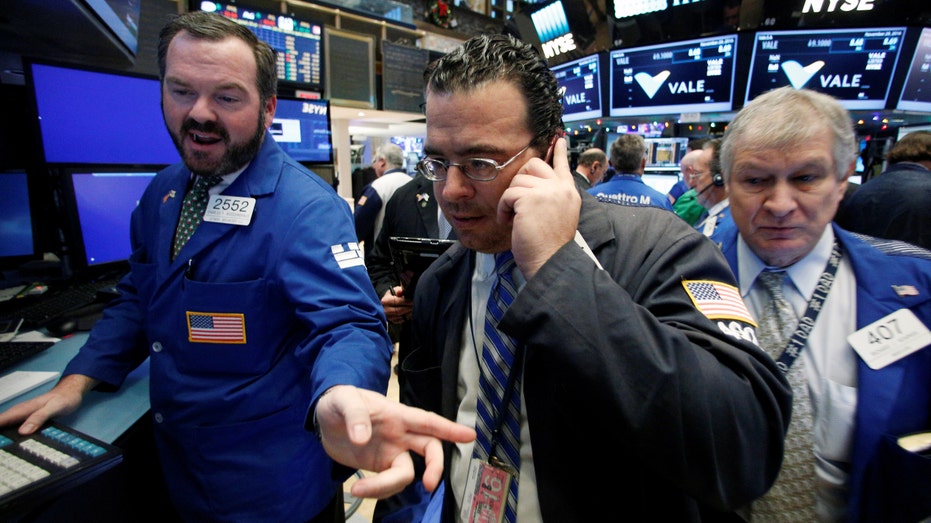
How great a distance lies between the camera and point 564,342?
2.12ft

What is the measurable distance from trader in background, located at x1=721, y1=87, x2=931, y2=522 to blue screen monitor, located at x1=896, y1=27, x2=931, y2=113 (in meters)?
2.94

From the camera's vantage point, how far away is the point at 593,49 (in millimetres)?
4613

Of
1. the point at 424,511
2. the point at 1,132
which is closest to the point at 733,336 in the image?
the point at 424,511

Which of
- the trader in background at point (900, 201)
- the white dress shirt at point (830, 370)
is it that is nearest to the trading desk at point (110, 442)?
the white dress shirt at point (830, 370)

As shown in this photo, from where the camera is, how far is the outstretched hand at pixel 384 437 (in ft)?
2.12

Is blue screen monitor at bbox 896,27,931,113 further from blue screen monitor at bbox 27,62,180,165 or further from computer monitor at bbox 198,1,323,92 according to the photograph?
blue screen monitor at bbox 27,62,180,165

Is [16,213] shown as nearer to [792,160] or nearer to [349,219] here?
[349,219]

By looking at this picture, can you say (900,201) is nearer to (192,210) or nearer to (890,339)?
(890,339)

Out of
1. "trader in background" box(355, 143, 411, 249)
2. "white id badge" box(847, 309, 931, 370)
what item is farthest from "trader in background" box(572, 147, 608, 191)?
"white id badge" box(847, 309, 931, 370)

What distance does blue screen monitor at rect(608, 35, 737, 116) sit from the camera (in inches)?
132

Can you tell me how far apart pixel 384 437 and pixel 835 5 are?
406 centimetres

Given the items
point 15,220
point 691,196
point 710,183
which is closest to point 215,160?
point 15,220

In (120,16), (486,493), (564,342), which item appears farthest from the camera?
Result: (120,16)

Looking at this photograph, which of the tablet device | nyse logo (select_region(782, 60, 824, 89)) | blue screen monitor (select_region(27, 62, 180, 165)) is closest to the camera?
the tablet device
